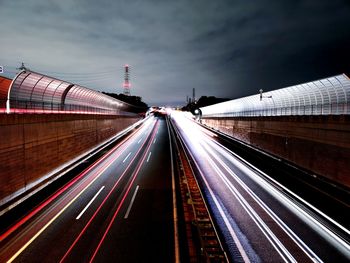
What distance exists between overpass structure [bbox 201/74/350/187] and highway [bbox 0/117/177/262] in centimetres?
1128

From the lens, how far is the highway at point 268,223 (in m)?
9.80

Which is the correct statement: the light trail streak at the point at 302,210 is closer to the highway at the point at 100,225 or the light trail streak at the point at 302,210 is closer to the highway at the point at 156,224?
the highway at the point at 156,224

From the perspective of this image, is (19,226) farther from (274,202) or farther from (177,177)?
(274,202)

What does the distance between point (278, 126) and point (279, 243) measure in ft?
59.4

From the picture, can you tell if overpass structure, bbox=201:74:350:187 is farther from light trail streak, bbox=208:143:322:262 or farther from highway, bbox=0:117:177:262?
highway, bbox=0:117:177:262

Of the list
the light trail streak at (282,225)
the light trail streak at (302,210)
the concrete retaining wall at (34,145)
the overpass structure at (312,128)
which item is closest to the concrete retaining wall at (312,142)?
the overpass structure at (312,128)

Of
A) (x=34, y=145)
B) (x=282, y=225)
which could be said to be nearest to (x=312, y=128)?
(x=282, y=225)

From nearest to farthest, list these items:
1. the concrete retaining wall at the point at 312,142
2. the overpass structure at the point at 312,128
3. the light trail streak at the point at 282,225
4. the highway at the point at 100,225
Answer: the highway at the point at 100,225 → the light trail streak at the point at 282,225 → the concrete retaining wall at the point at 312,142 → the overpass structure at the point at 312,128

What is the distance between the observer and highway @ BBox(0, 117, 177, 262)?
962cm

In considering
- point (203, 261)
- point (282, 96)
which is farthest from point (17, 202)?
point (282, 96)

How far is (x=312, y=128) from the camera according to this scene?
1961 centimetres

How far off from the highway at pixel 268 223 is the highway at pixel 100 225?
2826 millimetres

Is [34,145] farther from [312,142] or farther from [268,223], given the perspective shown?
[312,142]

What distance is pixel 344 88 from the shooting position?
19328mm
